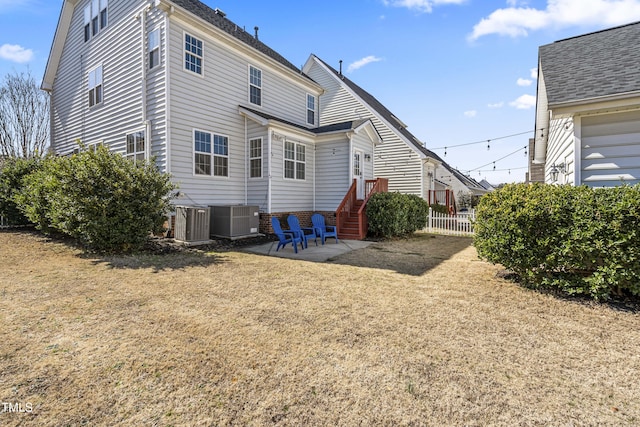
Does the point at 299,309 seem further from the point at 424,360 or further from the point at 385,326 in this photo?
the point at 424,360

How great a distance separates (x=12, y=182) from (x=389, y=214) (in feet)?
44.1

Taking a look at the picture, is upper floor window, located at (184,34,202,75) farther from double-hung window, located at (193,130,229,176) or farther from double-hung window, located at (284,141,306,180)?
double-hung window, located at (284,141,306,180)

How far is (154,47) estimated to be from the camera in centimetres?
978

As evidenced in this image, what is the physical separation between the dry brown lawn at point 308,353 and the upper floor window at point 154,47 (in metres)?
7.38

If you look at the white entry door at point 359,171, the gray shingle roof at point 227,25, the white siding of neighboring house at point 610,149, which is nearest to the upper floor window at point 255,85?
the gray shingle roof at point 227,25

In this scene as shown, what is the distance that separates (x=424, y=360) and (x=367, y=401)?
0.84m

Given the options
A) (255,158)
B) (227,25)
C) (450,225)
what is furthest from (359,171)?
(227,25)

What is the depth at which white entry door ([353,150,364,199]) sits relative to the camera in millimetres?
12867

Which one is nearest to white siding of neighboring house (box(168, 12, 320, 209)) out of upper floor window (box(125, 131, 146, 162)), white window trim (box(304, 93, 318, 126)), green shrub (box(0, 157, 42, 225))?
upper floor window (box(125, 131, 146, 162))

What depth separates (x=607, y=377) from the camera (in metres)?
2.60

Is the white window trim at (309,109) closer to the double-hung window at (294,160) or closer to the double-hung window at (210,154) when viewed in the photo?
the double-hung window at (294,160)

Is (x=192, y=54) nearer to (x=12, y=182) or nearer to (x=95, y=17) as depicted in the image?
(x=95, y=17)

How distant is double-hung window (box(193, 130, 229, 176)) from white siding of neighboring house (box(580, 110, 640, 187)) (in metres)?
9.91

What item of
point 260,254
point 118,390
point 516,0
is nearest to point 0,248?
point 260,254
